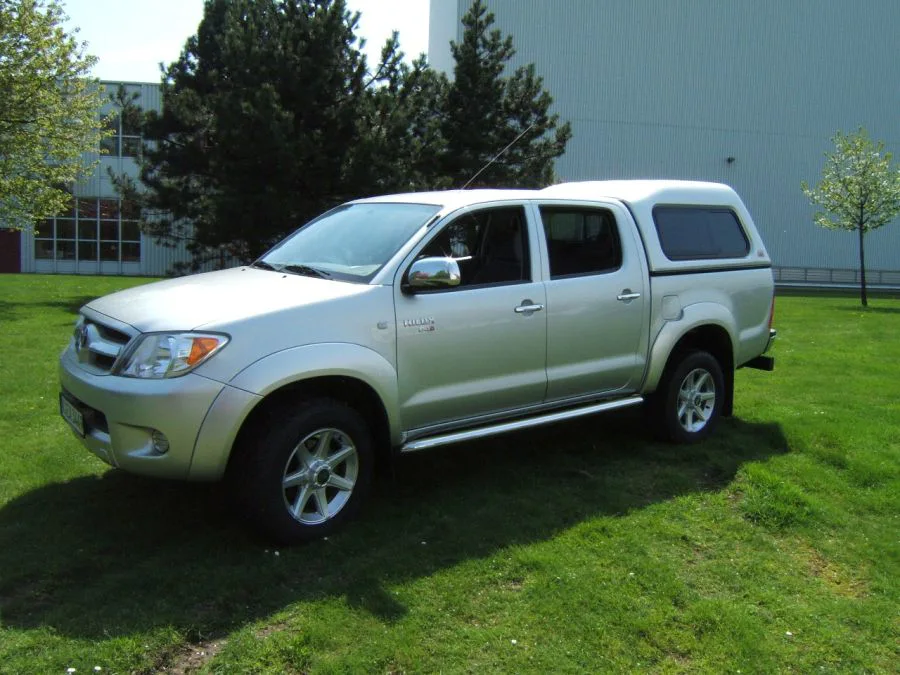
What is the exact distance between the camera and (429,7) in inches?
1554

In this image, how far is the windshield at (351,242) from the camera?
483 centimetres

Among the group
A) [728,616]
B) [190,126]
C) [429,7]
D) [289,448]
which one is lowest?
[728,616]

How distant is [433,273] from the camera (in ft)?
14.9

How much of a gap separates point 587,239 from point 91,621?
3.86 m

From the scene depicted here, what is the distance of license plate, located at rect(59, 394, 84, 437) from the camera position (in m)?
4.32

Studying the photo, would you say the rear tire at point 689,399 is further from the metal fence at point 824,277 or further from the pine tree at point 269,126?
the metal fence at point 824,277

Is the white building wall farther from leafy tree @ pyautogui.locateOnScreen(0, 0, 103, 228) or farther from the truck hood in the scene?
the truck hood

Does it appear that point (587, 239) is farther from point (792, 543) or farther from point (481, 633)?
point (481, 633)

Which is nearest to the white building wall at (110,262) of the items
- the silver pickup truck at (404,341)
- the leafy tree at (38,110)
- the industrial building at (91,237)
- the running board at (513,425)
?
the industrial building at (91,237)

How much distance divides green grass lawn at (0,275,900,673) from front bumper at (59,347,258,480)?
519mm

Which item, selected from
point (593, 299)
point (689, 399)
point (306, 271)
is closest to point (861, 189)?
point (689, 399)

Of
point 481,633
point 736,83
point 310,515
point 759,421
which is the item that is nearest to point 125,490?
point 310,515

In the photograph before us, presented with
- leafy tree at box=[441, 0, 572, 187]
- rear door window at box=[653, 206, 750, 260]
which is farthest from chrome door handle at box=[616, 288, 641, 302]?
leafy tree at box=[441, 0, 572, 187]

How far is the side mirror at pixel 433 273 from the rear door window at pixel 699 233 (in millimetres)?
2273
